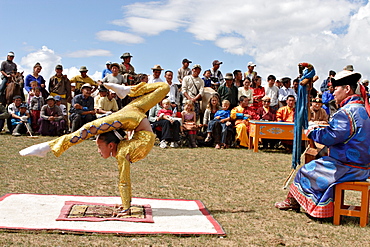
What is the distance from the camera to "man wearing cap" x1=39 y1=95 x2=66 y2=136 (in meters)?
11.5

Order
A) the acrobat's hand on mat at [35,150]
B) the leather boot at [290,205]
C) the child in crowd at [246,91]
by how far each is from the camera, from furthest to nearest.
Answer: the child in crowd at [246,91] < the leather boot at [290,205] < the acrobat's hand on mat at [35,150]

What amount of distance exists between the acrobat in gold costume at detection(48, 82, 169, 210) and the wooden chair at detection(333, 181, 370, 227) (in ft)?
6.81

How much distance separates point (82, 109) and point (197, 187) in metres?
6.08

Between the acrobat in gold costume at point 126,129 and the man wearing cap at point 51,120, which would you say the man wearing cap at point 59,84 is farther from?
the acrobat in gold costume at point 126,129

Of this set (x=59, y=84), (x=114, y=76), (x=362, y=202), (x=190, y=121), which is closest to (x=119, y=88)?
(x=362, y=202)

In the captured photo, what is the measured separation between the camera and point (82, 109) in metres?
11.4

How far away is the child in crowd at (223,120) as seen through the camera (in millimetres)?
10562

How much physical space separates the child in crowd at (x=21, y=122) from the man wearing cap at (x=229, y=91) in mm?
5057

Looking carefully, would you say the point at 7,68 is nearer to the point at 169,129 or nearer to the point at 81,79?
the point at 81,79

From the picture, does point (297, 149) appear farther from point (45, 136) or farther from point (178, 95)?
point (45, 136)

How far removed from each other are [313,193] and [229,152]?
5.18 m

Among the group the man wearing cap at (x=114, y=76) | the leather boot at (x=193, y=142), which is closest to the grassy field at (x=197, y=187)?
the leather boot at (x=193, y=142)

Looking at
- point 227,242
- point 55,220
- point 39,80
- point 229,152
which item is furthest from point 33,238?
point 39,80

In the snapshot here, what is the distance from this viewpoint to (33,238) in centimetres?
366
